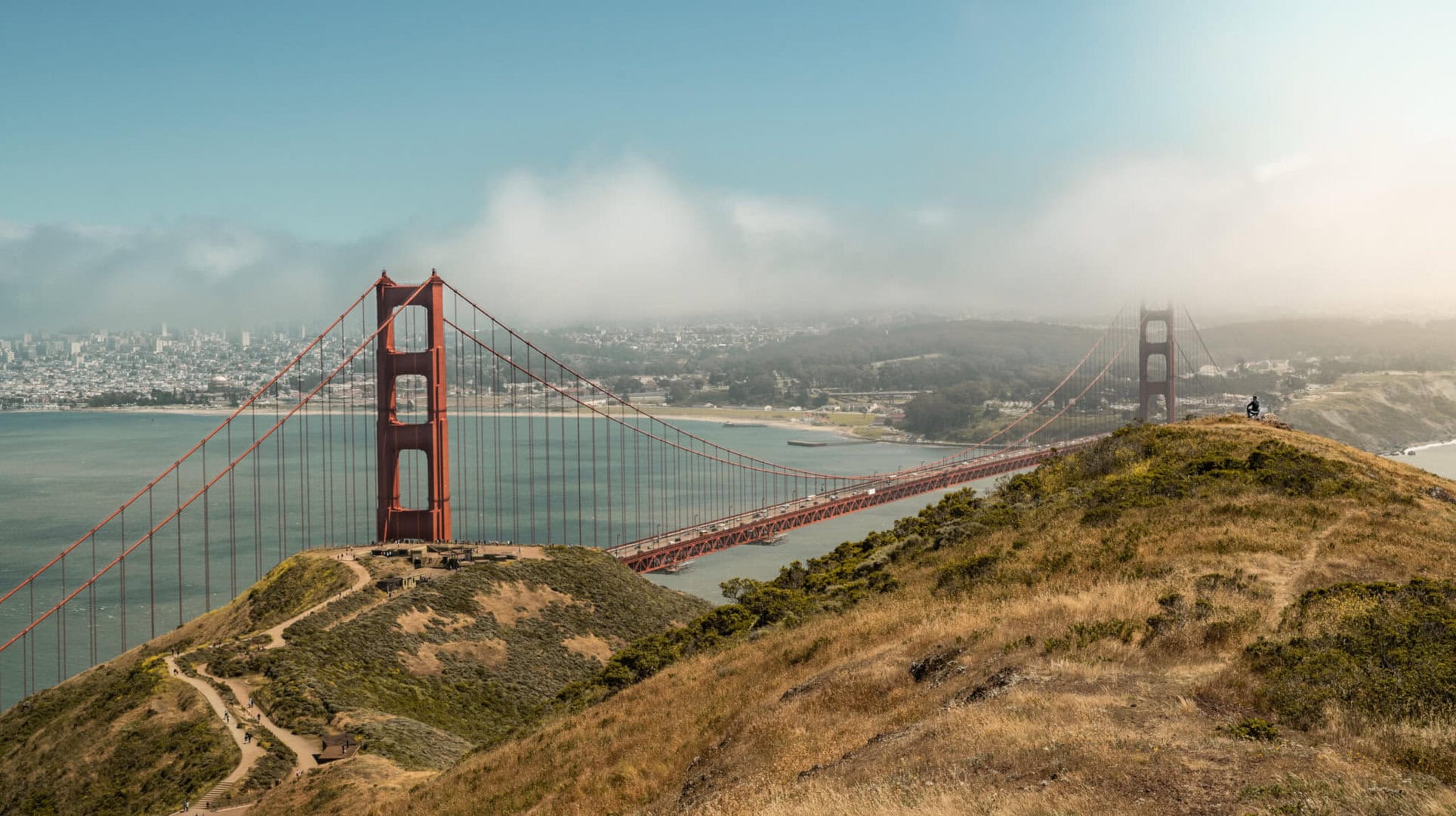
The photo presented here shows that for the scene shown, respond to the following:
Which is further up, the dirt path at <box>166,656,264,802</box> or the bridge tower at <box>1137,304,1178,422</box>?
the bridge tower at <box>1137,304,1178,422</box>

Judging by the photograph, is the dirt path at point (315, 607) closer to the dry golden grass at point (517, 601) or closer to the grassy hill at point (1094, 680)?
the dry golden grass at point (517, 601)

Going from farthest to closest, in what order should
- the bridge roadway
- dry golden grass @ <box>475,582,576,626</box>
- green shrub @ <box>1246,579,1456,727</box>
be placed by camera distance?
the bridge roadway, dry golden grass @ <box>475,582,576,626</box>, green shrub @ <box>1246,579,1456,727</box>

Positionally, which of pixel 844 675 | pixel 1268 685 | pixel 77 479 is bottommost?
pixel 77 479

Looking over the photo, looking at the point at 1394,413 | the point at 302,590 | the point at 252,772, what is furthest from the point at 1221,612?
the point at 1394,413

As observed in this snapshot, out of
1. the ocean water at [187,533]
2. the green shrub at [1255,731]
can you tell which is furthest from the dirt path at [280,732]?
the green shrub at [1255,731]

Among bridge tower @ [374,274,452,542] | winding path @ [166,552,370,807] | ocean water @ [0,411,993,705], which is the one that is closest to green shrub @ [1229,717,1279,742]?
winding path @ [166,552,370,807]

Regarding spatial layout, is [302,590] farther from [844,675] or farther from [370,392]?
[370,392]

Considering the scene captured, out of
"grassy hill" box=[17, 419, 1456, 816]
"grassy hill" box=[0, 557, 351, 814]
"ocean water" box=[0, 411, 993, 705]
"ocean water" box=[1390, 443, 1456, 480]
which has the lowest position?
"ocean water" box=[0, 411, 993, 705]

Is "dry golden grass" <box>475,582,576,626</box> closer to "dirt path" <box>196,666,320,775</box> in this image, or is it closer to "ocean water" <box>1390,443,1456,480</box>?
"dirt path" <box>196,666,320,775</box>
